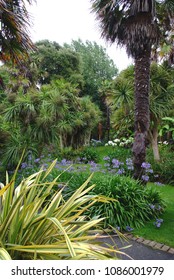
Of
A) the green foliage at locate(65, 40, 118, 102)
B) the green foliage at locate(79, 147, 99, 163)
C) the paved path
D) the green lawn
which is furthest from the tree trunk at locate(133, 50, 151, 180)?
the green foliage at locate(65, 40, 118, 102)

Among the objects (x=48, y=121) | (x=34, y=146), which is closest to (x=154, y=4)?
(x=48, y=121)

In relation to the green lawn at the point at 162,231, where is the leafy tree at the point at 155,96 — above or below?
above

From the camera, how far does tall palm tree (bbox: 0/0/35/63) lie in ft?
12.8

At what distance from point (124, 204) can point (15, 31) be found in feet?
12.4

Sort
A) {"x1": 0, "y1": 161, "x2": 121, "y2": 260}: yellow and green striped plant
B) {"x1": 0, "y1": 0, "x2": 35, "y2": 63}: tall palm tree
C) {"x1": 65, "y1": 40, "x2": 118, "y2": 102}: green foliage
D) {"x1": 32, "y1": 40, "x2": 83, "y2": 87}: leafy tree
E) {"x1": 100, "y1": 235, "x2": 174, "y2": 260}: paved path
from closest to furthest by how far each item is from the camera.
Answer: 1. {"x1": 0, "y1": 161, "x2": 121, "y2": 260}: yellow and green striped plant
2. {"x1": 100, "y1": 235, "x2": 174, "y2": 260}: paved path
3. {"x1": 0, "y1": 0, "x2": 35, "y2": 63}: tall palm tree
4. {"x1": 32, "y1": 40, "x2": 83, "y2": 87}: leafy tree
5. {"x1": 65, "y1": 40, "x2": 118, "y2": 102}: green foliage

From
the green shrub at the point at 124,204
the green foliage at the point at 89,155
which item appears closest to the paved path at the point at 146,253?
the green shrub at the point at 124,204

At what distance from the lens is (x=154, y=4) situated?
6004 mm

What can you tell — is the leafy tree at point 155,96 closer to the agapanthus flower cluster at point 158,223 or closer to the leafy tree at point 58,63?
the agapanthus flower cluster at point 158,223

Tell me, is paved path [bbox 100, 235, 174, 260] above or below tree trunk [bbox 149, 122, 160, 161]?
below

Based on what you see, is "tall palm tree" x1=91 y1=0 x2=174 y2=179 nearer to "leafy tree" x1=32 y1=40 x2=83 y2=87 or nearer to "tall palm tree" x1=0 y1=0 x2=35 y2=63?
"tall palm tree" x1=0 y1=0 x2=35 y2=63

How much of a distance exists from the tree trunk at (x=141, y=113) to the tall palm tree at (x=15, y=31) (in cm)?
299

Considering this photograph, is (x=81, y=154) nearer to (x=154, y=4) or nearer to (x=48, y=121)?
(x=48, y=121)

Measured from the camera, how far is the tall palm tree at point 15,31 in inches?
154

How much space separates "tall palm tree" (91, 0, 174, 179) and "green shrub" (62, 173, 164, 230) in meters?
0.89
